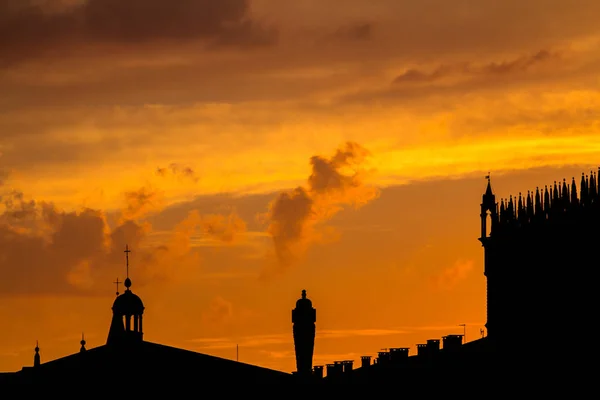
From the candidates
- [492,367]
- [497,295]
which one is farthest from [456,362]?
[497,295]

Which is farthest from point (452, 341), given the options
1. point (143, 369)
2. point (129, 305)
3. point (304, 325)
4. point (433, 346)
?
point (304, 325)

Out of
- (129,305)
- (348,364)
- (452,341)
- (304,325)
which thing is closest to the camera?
(304,325)

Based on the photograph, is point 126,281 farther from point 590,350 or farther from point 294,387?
point 590,350

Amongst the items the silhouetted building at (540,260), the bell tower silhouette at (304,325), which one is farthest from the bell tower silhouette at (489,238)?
the bell tower silhouette at (304,325)

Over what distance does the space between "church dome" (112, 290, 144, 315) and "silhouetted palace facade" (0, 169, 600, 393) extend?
7 cm

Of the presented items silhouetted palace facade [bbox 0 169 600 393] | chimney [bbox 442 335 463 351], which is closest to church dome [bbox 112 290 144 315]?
silhouetted palace facade [bbox 0 169 600 393]

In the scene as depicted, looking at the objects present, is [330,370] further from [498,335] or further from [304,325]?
[304,325]

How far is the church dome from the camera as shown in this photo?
5704 inches

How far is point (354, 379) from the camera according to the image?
146 metres

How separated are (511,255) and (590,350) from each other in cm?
3381

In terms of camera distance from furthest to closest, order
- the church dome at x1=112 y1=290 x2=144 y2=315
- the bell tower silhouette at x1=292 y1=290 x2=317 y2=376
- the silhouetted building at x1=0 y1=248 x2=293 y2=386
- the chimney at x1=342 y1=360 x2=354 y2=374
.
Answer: the chimney at x1=342 y1=360 x2=354 y2=374
the church dome at x1=112 y1=290 x2=144 y2=315
the silhouetted building at x1=0 y1=248 x2=293 y2=386
the bell tower silhouette at x1=292 y1=290 x2=317 y2=376

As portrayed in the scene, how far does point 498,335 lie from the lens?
6905 inches

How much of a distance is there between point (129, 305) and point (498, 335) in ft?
137

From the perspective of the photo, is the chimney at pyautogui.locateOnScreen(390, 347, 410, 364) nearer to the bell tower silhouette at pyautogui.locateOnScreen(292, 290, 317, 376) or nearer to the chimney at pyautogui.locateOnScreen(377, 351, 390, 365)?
the chimney at pyautogui.locateOnScreen(377, 351, 390, 365)
